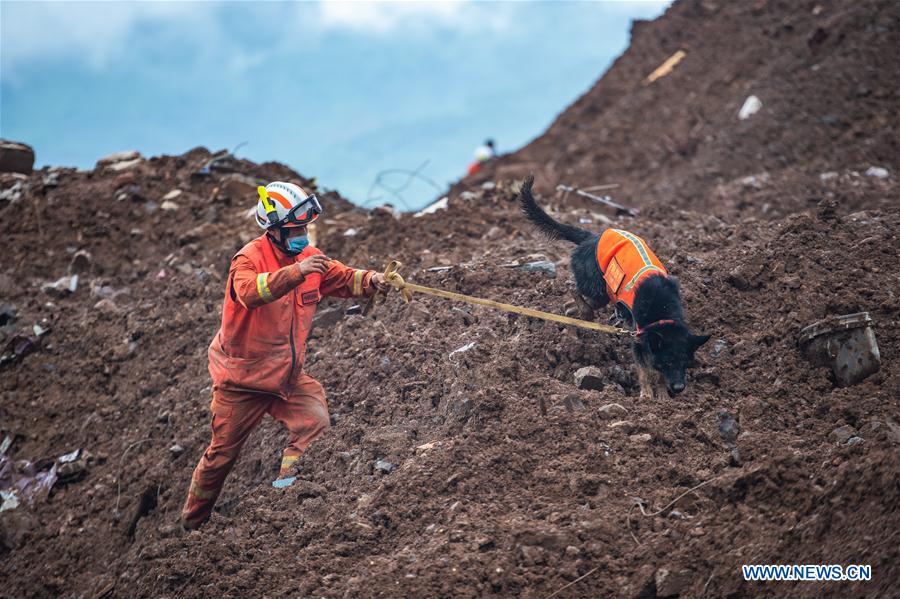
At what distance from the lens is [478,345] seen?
7129 millimetres

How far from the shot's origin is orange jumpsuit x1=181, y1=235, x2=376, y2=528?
6.18 m

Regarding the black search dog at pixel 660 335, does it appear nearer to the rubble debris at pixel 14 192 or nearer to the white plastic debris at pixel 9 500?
the white plastic debris at pixel 9 500

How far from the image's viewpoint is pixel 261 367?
621 centimetres

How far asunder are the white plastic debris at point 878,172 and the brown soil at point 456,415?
202mm

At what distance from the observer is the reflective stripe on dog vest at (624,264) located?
6.95 m

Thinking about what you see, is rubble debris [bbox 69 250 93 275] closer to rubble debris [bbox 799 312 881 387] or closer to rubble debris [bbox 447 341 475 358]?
rubble debris [bbox 447 341 475 358]

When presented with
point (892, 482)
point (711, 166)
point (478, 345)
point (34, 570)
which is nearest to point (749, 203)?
point (711, 166)

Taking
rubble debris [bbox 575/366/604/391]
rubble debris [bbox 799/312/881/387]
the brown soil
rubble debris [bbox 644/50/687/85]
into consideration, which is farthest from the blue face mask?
rubble debris [bbox 644/50/687/85]

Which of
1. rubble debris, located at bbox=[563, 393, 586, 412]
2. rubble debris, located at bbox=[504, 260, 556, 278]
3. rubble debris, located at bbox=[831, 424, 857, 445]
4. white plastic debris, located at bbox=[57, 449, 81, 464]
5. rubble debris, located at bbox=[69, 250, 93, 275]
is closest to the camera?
rubble debris, located at bbox=[831, 424, 857, 445]

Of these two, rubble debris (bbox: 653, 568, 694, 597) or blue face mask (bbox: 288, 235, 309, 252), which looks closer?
rubble debris (bbox: 653, 568, 694, 597)

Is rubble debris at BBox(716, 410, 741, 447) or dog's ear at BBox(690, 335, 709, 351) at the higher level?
dog's ear at BBox(690, 335, 709, 351)

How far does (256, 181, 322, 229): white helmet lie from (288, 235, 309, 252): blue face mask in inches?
4.2

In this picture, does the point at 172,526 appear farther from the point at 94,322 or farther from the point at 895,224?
the point at 895,224

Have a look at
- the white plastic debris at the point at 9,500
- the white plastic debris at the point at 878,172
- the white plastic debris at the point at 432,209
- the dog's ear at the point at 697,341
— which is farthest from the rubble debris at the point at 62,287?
the white plastic debris at the point at 878,172
